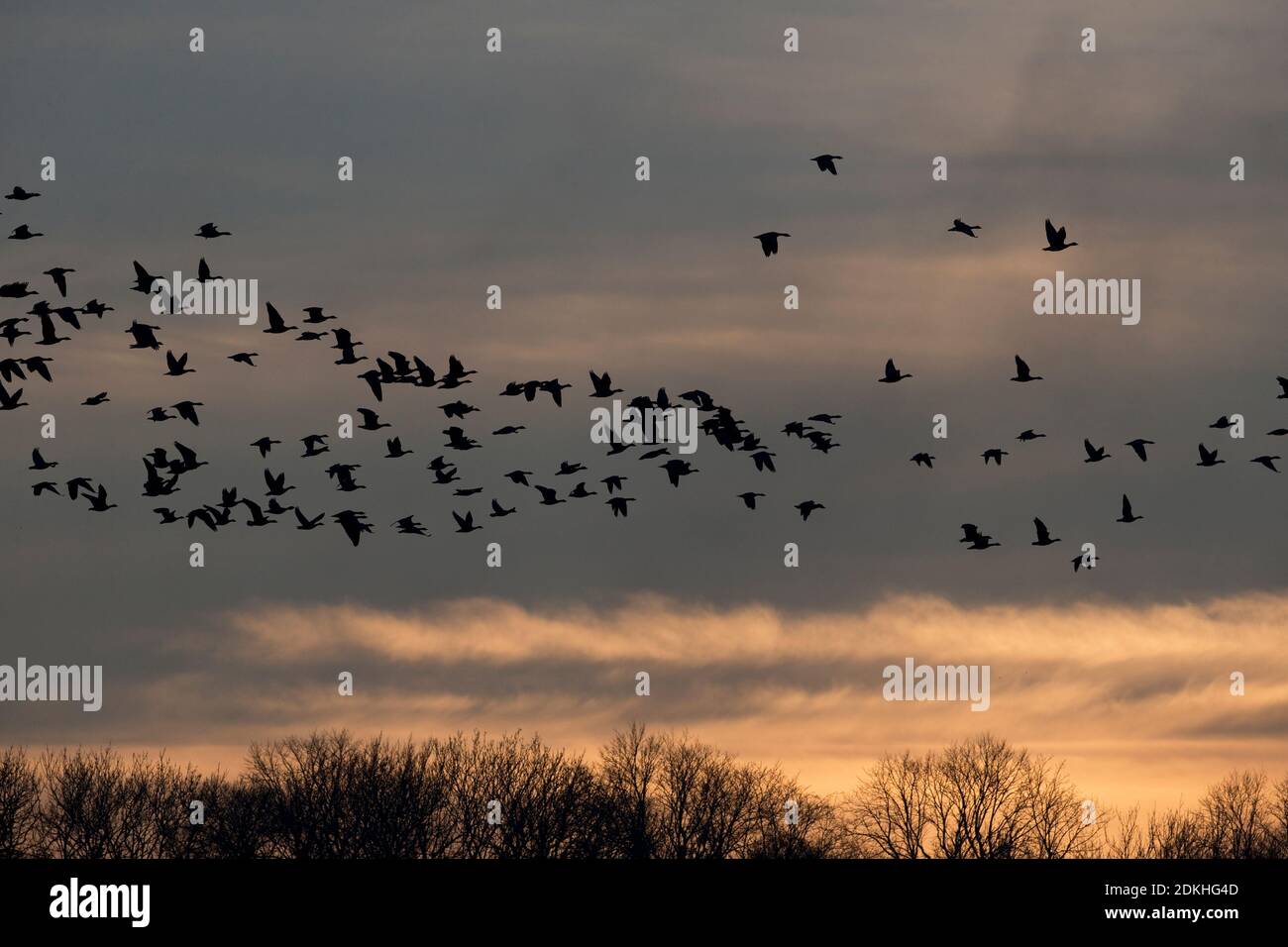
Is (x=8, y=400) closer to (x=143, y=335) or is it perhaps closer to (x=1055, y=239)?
(x=143, y=335)

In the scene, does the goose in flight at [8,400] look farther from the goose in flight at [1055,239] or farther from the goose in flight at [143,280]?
the goose in flight at [1055,239]

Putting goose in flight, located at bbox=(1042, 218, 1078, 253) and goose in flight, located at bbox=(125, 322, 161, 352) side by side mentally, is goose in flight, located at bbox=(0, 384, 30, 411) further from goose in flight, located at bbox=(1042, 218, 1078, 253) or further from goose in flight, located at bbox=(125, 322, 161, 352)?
goose in flight, located at bbox=(1042, 218, 1078, 253)

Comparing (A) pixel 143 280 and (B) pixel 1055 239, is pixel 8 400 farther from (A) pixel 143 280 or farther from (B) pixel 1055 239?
(B) pixel 1055 239

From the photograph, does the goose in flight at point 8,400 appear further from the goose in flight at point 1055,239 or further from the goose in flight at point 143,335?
the goose in flight at point 1055,239

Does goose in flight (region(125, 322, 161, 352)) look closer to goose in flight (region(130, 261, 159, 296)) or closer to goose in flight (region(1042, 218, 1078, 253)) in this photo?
goose in flight (region(130, 261, 159, 296))

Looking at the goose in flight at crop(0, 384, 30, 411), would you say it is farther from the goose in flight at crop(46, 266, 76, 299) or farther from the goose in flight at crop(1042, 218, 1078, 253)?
the goose in flight at crop(1042, 218, 1078, 253)

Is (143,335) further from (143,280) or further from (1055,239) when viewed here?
(1055,239)

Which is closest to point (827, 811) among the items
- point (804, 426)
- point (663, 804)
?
point (663, 804)

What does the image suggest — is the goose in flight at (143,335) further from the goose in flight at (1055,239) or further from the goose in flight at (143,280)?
the goose in flight at (1055,239)
